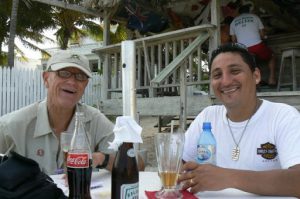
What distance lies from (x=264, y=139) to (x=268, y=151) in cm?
7

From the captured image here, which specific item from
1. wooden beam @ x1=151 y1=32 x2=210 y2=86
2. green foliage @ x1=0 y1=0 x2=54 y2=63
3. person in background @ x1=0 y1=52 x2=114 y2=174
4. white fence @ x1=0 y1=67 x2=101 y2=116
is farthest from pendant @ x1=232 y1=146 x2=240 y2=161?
green foliage @ x1=0 y1=0 x2=54 y2=63

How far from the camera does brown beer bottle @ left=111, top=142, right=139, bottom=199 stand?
133 cm

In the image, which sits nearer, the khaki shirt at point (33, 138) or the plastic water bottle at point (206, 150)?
the plastic water bottle at point (206, 150)

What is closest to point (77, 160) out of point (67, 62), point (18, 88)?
point (67, 62)

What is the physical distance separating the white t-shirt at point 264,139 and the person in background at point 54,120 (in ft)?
2.58

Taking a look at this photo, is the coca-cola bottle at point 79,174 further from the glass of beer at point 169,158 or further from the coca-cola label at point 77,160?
the glass of beer at point 169,158

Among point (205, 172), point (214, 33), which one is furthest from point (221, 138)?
point (214, 33)

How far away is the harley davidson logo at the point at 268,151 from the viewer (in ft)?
7.13

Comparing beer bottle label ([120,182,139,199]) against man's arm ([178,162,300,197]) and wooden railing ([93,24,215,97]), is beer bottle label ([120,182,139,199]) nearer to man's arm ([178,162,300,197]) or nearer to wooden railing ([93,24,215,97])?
man's arm ([178,162,300,197])

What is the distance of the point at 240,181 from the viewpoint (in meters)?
1.71

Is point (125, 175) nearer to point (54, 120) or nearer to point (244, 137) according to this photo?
point (244, 137)

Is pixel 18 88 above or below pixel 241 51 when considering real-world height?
above

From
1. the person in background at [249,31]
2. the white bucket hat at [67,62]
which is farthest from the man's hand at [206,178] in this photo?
the person in background at [249,31]

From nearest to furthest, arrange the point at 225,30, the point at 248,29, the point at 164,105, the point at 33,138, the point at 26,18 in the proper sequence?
1. the point at 33,138
2. the point at 248,29
3. the point at 164,105
4. the point at 225,30
5. the point at 26,18
